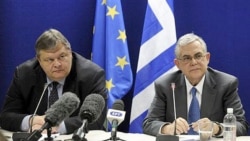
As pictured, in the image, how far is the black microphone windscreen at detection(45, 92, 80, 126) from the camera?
218 centimetres

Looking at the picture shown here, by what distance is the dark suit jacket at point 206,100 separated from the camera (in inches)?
132

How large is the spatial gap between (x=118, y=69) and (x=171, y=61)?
1.86 feet

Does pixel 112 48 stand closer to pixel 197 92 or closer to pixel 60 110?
pixel 197 92

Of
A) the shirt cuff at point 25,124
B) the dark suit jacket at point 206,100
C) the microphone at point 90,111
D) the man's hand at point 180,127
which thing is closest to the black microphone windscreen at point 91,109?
the microphone at point 90,111

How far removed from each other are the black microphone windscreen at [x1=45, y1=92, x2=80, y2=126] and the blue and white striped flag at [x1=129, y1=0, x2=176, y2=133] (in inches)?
80.3

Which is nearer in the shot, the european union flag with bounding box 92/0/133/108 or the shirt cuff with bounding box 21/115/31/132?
the shirt cuff with bounding box 21/115/31/132

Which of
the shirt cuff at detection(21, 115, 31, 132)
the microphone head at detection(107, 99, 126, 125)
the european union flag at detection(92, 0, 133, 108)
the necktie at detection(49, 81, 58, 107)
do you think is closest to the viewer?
the microphone head at detection(107, 99, 126, 125)

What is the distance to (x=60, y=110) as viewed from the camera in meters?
2.27

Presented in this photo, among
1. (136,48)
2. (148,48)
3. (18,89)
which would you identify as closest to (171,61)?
(148,48)

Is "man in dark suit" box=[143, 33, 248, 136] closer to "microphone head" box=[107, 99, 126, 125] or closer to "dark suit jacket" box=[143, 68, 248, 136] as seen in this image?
"dark suit jacket" box=[143, 68, 248, 136]

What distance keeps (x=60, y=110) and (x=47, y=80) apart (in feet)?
4.49

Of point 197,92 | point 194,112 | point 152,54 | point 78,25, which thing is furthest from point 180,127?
point 78,25

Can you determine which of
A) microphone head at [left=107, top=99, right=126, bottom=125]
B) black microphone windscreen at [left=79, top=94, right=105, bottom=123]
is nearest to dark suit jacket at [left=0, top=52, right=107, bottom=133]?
microphone head at [left=107, top=99, right=126, bottom=125]

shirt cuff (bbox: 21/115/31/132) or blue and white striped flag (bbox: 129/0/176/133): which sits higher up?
blue and white striped flag (bbox: 129/0/176/133)
